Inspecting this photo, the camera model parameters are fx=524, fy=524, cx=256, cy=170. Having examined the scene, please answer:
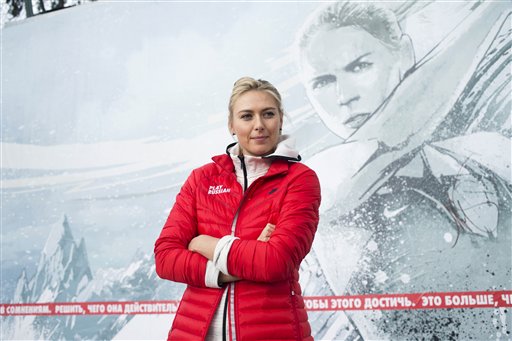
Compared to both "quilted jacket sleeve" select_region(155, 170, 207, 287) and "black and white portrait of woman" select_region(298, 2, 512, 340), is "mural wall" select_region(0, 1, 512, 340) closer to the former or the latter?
"black and white portrait of woman" select_region(298, 2, 512, 340)

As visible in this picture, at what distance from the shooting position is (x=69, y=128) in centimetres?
368

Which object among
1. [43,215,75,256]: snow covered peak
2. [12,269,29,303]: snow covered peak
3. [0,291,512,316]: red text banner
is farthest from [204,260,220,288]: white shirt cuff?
[12,269,29,303]: snow covered peak

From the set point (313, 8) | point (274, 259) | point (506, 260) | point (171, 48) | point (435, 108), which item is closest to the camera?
point (274, 259)

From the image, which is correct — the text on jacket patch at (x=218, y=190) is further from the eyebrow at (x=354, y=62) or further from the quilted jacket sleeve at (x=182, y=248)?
the eyebrow at (x=354, y=62)

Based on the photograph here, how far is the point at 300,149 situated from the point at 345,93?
425mm

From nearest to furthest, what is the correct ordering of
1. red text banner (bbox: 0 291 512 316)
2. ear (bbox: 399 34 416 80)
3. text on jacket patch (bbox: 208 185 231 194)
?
1. text on jacket patch (bbox: 208 185 231 194)
2. red text banner (bbox: 0 291 512 316)
3. ear (bbox: 399 34 416 80)

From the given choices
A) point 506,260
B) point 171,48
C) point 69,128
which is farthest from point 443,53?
point 69,128

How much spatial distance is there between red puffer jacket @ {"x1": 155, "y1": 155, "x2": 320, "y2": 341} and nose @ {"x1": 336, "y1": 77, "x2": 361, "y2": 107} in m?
1.81

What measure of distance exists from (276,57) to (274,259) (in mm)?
2263

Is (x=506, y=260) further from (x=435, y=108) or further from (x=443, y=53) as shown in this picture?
(x=443, y=53)

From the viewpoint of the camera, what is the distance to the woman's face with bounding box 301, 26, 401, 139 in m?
3.05

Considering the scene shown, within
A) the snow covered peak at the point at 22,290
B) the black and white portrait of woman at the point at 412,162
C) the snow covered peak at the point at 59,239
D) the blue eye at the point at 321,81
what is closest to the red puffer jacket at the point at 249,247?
the black and white portrait of woman at the point at 412,162

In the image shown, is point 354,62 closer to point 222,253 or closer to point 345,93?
point 345,93

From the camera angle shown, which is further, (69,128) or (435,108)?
(69,128)
